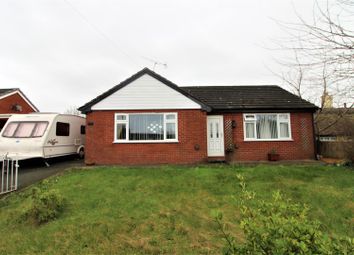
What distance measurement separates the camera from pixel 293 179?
8.41m

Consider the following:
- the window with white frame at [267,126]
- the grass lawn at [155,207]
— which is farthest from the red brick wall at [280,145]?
the grass lawn at [155,207]

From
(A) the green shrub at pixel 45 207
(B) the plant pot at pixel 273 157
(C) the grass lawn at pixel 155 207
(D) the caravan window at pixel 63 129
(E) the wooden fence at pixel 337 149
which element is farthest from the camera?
(D) the caravan window at pixel 63 129

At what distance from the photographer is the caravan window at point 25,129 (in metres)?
11.3

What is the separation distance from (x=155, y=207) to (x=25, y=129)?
30.7ft

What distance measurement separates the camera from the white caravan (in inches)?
428

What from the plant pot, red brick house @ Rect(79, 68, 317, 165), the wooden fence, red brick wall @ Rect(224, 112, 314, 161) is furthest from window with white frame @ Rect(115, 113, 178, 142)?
the wooden fence

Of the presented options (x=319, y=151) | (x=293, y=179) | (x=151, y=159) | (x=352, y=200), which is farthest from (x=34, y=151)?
(x=319, y=151)

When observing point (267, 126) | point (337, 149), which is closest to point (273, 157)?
point (267, 126)

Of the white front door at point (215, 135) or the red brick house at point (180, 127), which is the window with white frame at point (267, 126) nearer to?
the red brick house at point (180, 127)

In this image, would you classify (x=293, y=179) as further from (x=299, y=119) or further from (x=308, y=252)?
(x=308, y=252)

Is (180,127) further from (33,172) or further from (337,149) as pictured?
(337,149)

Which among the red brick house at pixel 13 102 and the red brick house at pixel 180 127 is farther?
the red brick house at pixel 13 102

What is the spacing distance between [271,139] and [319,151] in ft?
16.5

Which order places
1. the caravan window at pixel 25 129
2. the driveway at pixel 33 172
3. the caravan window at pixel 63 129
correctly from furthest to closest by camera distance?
1. the caravan window at pixel 63 129
2. the caravan window at pixel 25 129
3. the driveway at pixel 33 172
